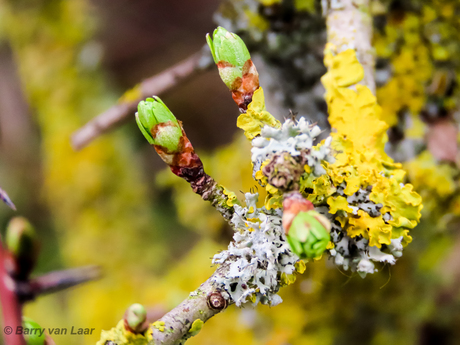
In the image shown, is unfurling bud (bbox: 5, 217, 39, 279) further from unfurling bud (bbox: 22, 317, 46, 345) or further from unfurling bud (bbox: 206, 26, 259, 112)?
unfurling bud (bbox: 206, 26, 259, 112)

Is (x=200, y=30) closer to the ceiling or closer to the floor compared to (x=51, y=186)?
closer to the ceiling

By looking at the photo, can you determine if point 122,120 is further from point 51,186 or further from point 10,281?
point 51,186

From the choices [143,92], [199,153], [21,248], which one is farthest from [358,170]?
[199,153]

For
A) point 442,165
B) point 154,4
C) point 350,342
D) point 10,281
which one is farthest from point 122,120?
point 154,4

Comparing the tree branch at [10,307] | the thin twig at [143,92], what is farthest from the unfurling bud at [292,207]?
the thin twig at [143,92]

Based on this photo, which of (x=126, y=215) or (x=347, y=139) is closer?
(x=347, y=139)

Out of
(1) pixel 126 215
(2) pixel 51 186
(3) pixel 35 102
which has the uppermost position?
(3) pixel 35 102

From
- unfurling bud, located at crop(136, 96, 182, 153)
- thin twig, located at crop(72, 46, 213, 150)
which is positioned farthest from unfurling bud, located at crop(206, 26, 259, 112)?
thin twig, located at crop(72, 46, 213, 150)
